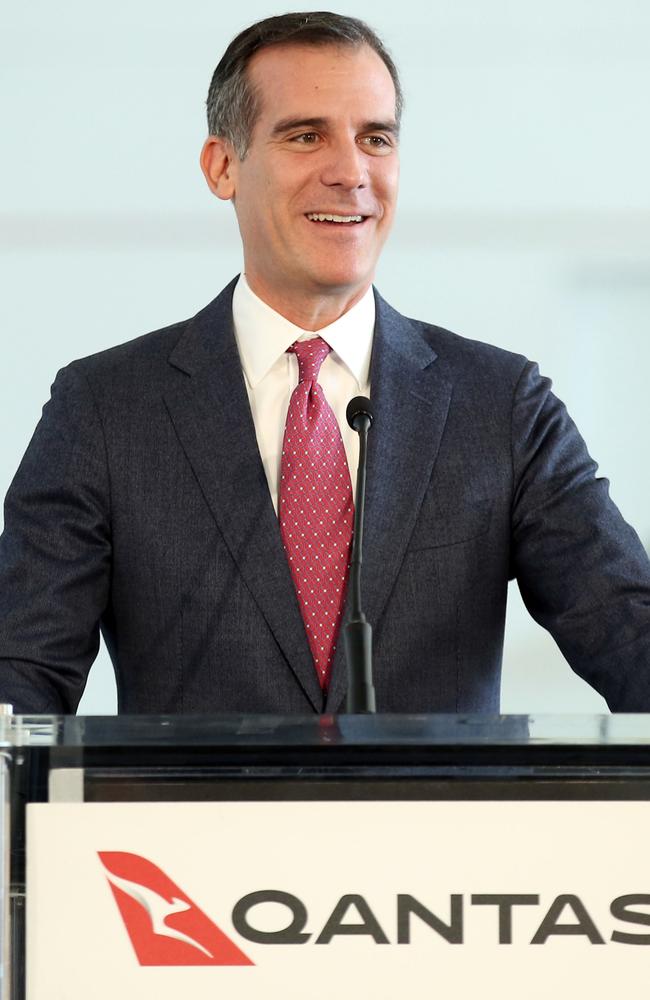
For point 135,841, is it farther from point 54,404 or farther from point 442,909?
point 54,404

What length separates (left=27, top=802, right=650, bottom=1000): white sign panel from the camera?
37.3 inches

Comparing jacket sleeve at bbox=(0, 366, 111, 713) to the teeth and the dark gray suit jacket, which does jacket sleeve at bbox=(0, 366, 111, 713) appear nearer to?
the dark gray suit jacket

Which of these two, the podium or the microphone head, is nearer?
the podium

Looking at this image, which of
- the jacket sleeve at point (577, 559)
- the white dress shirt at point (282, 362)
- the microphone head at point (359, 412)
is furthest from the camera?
the white dress shirt at point (282, 362)

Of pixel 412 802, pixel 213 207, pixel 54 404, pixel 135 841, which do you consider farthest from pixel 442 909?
pixel 213 207

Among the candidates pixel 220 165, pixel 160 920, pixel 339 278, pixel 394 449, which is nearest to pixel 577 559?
pixel 394 449

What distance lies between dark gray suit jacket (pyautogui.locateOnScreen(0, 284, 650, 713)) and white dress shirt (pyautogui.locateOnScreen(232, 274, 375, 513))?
34mm

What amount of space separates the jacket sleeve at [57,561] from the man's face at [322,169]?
1.04ft

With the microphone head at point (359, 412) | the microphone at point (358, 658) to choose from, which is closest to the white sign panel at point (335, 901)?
the microphone at point (358, 658)

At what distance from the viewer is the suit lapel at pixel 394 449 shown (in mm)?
1708

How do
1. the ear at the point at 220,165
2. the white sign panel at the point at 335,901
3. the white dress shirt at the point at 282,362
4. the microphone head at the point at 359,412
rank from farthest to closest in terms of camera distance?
1. the ear at the point at 220,165
2. the white dress shirt at the point at 282,362
3. the microphone head at the point at 359,412
4. the white sign panel at the point at 335,901

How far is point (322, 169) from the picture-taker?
6.09 feet

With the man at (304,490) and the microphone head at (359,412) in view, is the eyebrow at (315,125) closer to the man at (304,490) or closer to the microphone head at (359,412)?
the man at (304,490)

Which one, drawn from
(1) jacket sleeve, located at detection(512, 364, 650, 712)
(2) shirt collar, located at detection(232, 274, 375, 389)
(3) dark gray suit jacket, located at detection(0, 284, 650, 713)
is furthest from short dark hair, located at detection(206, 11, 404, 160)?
(1) jacket sleeve, located at detection(512, 364, 650, 712)
